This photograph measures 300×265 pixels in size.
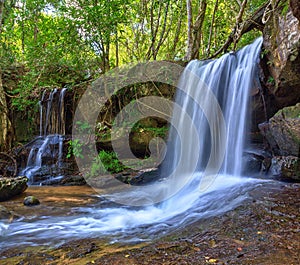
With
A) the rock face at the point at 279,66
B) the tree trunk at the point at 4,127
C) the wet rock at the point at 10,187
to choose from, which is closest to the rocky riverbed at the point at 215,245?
the wet rock at the point at 10,187

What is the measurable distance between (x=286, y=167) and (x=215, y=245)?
8.70ft

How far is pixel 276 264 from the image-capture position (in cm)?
176

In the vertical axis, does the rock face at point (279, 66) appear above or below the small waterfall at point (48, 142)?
above

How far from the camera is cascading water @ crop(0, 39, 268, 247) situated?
122 inches

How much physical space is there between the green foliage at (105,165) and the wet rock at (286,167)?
3.67m

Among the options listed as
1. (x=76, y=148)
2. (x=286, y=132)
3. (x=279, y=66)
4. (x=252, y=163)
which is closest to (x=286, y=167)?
(x=286, y=132)

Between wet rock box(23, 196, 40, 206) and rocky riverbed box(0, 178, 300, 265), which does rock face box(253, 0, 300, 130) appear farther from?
wet rock box(23, 196, 40, 206)

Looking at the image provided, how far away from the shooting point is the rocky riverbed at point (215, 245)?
1969 mm

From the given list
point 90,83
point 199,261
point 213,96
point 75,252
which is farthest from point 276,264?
point 90,83

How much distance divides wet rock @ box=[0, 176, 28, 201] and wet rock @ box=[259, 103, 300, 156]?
16.5 ft

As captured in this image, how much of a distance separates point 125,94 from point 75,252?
6.24 metres

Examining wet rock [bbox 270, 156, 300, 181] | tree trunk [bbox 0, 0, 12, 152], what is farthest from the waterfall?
tree trunk [bbox 0, 0, 12, 152]

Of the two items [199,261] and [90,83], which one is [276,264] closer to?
[199,261]

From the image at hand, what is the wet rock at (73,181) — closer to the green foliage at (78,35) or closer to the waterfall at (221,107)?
the waterfall at (221,107)
